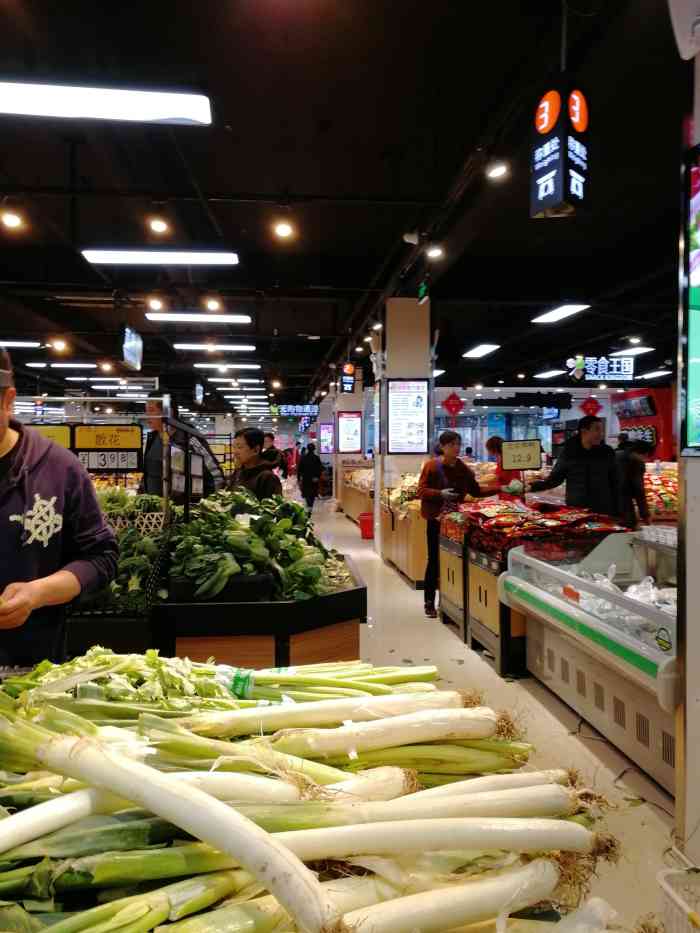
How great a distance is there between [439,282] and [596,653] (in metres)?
7.83

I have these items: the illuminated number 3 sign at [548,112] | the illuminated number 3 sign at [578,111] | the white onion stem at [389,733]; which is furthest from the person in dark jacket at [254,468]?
the white onion stem at [389,733]

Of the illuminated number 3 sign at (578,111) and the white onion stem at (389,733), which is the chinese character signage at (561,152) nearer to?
the illuminated number 3 sign at (578,111)

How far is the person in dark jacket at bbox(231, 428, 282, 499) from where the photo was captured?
575cm

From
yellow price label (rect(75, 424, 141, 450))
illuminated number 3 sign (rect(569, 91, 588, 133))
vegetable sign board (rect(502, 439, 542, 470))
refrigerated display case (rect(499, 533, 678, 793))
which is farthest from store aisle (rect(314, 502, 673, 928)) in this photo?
illuminated number 3 sign (rect(569, 91, 588, 133))

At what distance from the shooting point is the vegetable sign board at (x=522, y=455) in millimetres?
5945

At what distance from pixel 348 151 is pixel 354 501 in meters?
10.1

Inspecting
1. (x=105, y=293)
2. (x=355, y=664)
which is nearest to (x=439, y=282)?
(x=105, y=293)

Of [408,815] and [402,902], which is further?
[408,815]

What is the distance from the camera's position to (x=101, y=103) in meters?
3.31

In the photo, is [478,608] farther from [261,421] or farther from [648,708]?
[261,421]

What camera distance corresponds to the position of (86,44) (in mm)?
4578

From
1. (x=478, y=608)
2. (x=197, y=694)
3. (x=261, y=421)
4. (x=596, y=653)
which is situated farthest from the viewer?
(x=261, y=421)

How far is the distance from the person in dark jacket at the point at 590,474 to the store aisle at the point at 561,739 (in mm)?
1783

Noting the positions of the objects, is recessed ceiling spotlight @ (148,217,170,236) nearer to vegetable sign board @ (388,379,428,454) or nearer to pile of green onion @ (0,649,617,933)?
vegetable sign board @ (388,379,428,454)
